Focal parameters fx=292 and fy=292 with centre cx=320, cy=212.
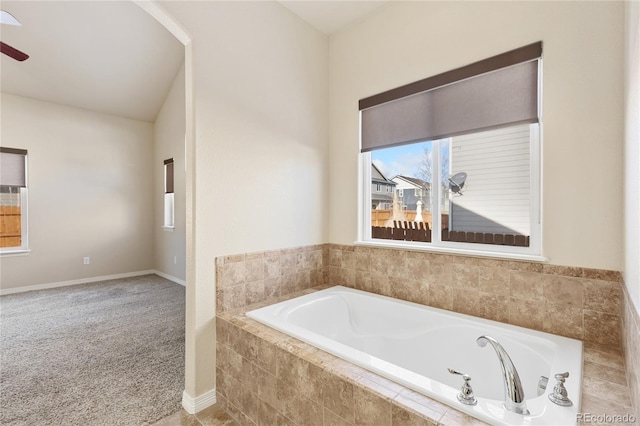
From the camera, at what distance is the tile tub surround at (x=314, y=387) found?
1.08 metres

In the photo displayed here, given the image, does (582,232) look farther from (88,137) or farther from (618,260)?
(88,137)

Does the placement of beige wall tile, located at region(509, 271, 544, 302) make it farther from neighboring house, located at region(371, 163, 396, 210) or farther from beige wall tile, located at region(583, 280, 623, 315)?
neighboring house, located at region(371, 163, 396, 210)

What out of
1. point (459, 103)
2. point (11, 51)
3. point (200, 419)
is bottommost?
point (200, 419)

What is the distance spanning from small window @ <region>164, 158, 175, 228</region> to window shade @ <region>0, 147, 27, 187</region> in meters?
1.88

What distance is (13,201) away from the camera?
4.44 meters

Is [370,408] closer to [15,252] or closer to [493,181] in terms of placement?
[493,181]

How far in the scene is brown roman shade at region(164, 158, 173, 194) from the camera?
5250 millimetres

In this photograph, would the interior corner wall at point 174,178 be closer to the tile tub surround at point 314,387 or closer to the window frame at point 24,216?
the window frame at point 24,216

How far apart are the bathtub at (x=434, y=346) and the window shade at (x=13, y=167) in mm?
4882

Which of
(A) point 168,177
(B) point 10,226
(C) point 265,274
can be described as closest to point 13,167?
(B) point 10,226

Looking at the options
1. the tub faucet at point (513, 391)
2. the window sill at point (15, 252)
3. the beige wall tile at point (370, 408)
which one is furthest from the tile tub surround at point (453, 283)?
the window sill at point (15, 252)

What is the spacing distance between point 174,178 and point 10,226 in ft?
7.87

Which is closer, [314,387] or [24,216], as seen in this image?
[314,387]

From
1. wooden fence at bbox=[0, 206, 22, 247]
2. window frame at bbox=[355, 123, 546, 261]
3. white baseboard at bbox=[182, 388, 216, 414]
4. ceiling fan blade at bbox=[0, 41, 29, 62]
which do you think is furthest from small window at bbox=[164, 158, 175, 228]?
window frame at bbox=[355, 123, 546, 261]
